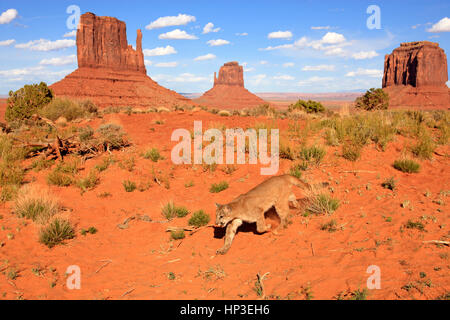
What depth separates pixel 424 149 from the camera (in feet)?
30.7

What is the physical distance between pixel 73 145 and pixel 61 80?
68485mm

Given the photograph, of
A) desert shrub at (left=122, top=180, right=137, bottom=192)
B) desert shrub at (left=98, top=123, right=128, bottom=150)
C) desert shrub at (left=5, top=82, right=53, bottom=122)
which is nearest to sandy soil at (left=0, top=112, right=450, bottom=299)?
desert shrub at (left=122, top=180, right=137, bottom=192)

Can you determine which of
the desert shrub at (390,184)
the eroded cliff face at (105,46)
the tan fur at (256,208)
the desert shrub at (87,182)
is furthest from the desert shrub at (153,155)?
the eroded cliff face at (105,46)

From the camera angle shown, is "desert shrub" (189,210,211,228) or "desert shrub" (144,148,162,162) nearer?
"desert shrub" (189,210,211,228)

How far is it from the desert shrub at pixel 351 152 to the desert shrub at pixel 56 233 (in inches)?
333

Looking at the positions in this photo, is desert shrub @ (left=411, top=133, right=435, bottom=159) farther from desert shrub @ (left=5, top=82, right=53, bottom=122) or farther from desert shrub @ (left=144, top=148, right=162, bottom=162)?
desert shrub @ (left=5, top=82, right=53, bottom=122)

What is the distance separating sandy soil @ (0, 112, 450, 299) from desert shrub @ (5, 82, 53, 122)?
52.2 ft

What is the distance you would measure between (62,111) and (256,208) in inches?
764

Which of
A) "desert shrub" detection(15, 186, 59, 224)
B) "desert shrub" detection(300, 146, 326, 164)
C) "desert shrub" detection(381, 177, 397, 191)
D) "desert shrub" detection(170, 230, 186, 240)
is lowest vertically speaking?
"desert shrub" detection(170, 230, 186, 240)

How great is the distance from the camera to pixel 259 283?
180 inches

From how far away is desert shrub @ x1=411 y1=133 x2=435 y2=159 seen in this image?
9266mm

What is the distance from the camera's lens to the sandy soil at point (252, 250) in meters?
4.33
